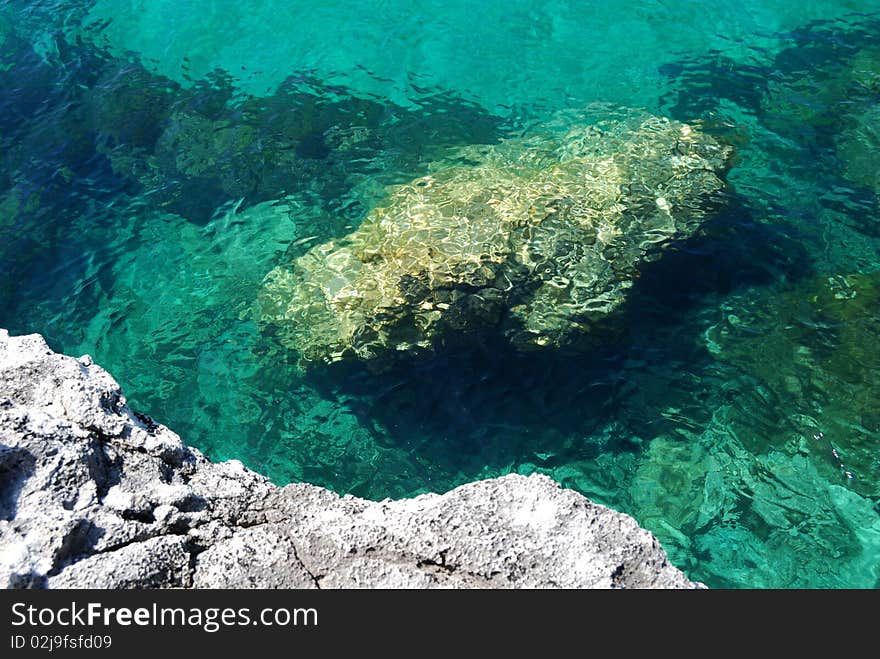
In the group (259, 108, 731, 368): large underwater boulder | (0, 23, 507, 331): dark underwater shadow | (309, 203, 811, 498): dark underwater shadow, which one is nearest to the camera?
(309, 203, 811, 498): dark underwater shadow

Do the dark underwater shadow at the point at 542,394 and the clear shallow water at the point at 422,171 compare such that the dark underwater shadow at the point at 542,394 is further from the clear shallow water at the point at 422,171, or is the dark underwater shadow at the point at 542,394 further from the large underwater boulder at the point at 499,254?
the large underwater boulder at the point at 499,254

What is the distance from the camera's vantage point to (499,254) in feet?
23.6

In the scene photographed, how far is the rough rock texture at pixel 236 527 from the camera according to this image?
3225 mm

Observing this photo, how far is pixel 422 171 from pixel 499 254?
92.8 inches

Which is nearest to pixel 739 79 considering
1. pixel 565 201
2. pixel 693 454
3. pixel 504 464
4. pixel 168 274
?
pixel 565 201

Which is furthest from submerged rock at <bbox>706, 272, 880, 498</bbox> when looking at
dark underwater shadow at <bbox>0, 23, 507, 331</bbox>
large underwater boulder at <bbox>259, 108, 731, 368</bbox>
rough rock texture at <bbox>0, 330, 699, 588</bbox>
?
dark underwater shadow at <bbox>0, 23, 507, 331</bbox>

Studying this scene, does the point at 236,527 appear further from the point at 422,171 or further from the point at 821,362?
the point at 422,171

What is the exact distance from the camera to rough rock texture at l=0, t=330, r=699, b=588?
A: 322 cm

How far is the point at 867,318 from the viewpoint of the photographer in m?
7.13

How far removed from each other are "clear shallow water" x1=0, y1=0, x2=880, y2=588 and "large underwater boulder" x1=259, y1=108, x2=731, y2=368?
0.27 meters

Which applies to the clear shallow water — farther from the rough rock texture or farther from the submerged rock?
the rough rock texture

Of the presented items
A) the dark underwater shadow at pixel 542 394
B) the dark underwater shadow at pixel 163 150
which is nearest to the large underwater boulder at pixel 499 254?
the dark underwater shadow at pixel 542 394

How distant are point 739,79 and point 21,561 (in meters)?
10.2

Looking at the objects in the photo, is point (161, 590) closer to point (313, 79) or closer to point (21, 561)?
point (21, 561)
